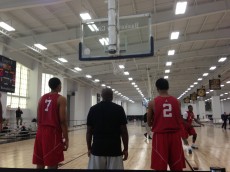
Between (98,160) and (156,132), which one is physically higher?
(156,132)

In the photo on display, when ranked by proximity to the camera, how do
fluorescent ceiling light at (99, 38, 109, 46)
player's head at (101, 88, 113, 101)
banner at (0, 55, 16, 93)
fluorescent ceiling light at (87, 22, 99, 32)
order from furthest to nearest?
banner at (0, 55, 16, 93)
fluorescent ceiling light at (87, 22, 99, 32)
fluorescent ceiling light at (99, 38, 109, 46)
player's head at (101, 88, 113, 101)

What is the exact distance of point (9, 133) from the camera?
47.1 feet

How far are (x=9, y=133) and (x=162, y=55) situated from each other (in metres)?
11.8

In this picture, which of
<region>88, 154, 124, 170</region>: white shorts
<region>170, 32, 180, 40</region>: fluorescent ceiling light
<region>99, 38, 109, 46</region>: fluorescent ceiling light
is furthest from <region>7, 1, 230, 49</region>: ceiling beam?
<region>88, 154, 124, 170</region>: white shorts

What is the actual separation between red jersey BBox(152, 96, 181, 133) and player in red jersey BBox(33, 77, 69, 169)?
1164 millimetres

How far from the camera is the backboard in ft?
22.9

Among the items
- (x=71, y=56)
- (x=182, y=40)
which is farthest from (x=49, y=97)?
(x=71, y=56)

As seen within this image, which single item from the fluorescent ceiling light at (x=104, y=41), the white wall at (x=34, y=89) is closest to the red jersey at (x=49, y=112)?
the fluorescent ceiling light at (x=104, y=41)

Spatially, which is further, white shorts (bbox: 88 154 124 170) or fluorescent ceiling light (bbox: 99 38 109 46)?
fluorescent ceiling light (bbox: 99 38 109 46)

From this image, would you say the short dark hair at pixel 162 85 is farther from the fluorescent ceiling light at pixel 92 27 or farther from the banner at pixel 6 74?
the banner at pixel 6 74

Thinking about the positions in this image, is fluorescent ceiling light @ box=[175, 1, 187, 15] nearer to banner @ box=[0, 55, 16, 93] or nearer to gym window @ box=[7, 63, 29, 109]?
banner @ box=[0, 55, 16, 93]

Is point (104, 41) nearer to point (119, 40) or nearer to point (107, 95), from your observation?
point (119, 40)

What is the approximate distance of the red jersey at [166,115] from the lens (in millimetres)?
3275

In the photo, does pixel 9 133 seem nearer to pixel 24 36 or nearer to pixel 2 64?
pixel 2 64
